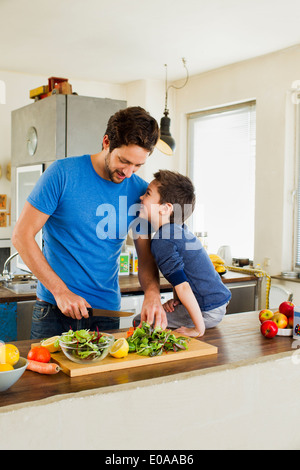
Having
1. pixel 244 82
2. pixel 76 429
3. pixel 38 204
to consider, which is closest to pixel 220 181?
pixel 244 82

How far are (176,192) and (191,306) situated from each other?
0.47 m

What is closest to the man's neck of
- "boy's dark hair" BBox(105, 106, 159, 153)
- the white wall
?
"boy's dark hair" BBox(105, 106, 159, 153)

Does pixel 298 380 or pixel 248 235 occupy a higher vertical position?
pixel 248 235

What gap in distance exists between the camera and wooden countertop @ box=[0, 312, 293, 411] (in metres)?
1.32

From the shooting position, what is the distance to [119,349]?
152 centimetres

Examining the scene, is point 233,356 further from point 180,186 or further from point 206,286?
point 180,186

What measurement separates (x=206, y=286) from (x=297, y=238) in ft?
8.76

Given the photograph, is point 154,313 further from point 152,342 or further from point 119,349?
point 119,349

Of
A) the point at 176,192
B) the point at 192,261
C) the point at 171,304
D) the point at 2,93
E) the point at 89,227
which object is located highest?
the point at 2,93

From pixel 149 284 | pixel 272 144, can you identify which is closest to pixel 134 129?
pixel 149 284

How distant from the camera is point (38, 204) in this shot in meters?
1.85

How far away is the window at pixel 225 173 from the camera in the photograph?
4953mm

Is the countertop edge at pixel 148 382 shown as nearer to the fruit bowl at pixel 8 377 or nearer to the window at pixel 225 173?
the fruit bowl at pixel 8 377

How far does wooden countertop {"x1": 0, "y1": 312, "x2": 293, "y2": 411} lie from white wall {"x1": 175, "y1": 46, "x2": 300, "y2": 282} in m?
2.49
